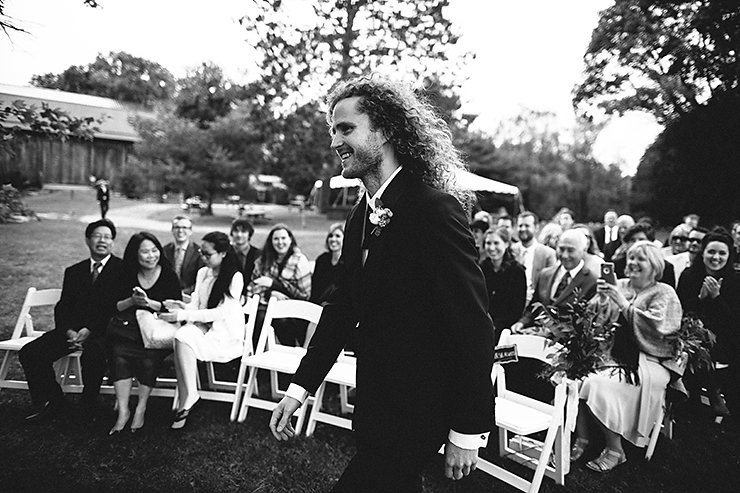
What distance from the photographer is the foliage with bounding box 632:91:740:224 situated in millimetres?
6697

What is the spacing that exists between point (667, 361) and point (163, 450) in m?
3.88

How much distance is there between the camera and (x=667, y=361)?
13.0 feet

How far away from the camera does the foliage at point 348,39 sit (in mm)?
7355

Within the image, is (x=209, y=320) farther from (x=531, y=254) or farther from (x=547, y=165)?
(x=547, y=165)

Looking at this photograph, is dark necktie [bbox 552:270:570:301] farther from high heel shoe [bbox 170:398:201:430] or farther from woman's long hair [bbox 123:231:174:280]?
woman's long hair [bbox 123:231:174:280]

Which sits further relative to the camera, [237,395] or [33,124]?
[237,395]

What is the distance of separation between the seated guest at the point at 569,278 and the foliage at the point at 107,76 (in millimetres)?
4797

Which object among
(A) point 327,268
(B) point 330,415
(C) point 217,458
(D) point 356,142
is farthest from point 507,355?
(A) point 327,268

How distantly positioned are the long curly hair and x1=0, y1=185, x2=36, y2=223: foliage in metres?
3.28

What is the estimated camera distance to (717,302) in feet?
15.8

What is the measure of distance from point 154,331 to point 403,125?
11.0 feet

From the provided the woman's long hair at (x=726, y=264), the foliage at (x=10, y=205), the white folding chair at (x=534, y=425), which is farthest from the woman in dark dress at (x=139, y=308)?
the woman's long hair at (x=726, y=264)

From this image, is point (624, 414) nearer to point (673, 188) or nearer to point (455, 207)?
point (455, 207)

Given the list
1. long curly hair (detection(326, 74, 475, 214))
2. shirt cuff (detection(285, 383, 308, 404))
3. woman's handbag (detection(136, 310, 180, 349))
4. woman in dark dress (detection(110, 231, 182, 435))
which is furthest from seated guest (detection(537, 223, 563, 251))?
shirt cuff (detection(285, 383, 308, 404))
